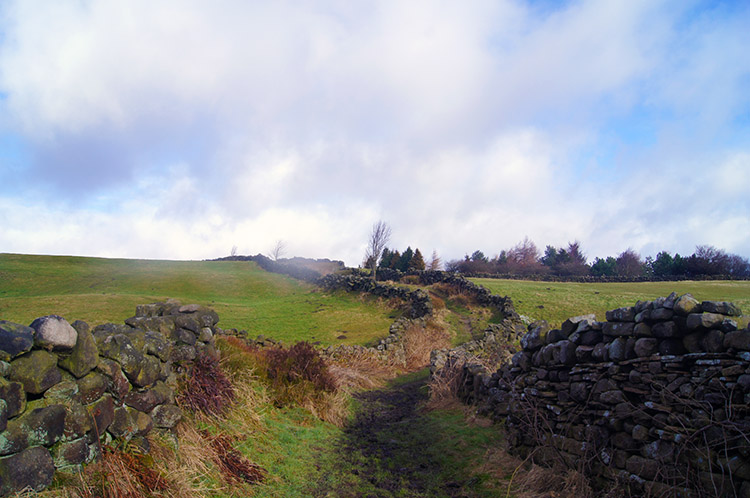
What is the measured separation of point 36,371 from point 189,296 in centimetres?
3353

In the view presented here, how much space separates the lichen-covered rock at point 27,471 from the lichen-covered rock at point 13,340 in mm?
953

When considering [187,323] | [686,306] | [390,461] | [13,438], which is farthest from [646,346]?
[187,323]

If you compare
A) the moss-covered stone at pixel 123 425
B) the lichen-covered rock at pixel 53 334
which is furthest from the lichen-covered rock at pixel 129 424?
the lichen-covered rock at pixel 53 334

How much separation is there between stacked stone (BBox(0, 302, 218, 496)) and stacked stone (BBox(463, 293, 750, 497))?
6.47 m

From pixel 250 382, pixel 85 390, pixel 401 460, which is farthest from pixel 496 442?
pixel 85 390

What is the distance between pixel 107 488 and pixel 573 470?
6.38 meters

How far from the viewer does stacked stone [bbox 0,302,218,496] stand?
144 inches

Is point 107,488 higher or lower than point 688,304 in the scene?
lower

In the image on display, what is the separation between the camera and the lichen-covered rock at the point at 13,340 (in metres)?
3.80

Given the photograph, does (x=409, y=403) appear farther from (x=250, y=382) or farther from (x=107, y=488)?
(x=107, y=488)

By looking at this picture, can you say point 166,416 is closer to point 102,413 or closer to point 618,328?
point 102,413

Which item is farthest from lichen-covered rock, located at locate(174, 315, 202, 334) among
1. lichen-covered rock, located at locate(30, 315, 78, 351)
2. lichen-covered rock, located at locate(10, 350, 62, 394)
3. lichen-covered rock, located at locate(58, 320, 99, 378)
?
lichen-covered rock, located at locate(10, 350, 62, 394)

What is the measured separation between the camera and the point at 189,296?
34.6 meters

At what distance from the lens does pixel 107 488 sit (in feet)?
13.4
